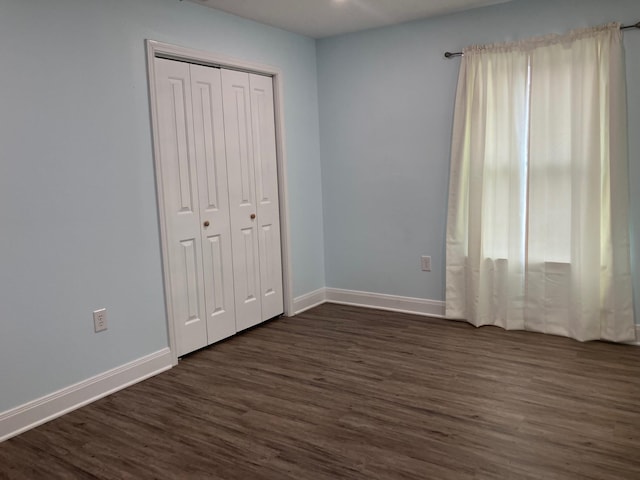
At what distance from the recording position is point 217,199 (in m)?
3.67

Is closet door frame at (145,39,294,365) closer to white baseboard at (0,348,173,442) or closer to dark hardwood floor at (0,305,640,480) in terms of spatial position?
white baseboard at (0,348,173,442)

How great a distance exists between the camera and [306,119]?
14.8 feet

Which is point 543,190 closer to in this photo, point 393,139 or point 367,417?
point 393,139

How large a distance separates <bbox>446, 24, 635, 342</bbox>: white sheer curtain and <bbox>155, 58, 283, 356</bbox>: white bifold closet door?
146 cm

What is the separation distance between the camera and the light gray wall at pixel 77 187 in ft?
8.30

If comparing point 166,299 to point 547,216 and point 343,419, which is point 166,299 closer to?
point 343,419

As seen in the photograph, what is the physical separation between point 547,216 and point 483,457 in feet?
6.51

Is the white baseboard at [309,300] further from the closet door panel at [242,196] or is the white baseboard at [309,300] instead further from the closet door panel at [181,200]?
the closet door panel at [181,200]

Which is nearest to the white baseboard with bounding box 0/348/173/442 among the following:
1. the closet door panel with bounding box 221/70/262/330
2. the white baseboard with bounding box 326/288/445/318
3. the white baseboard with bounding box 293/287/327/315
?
the closet door panel with bounding box 221/70/262/330

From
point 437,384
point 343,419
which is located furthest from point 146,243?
point 437,384

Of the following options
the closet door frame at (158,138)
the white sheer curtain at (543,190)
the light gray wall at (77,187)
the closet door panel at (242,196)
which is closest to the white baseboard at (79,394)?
the light gray wall at (77,187)

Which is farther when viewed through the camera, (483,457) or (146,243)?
(146,243)

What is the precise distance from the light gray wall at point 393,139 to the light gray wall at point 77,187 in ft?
4.50

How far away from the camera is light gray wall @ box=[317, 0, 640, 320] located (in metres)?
3.93
